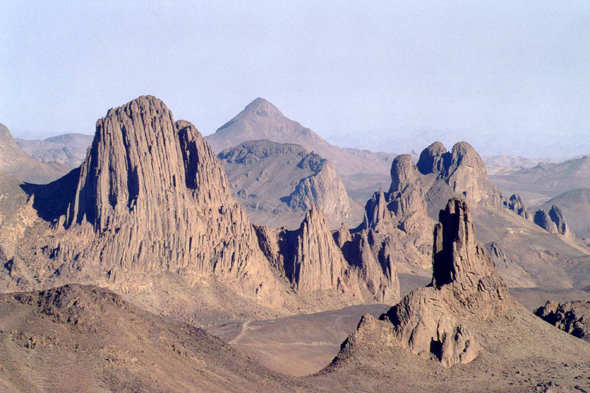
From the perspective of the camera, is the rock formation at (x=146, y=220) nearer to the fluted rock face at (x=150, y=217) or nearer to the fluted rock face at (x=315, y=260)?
the fluted rock face at (x=150, y=217)

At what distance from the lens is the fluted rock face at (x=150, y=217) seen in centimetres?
13450

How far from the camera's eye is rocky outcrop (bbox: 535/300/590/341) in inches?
3807

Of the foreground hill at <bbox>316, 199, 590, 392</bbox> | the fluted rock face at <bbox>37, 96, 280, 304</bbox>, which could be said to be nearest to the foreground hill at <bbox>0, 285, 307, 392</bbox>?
the foreground hill at <bbox>316, 199, 590, 392</bbox>

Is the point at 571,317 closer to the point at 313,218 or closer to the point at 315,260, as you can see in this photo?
the point at 315,260

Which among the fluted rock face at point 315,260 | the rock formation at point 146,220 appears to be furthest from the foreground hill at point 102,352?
the fluted rock face at point 315,260

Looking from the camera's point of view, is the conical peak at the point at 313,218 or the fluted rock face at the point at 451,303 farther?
the conical peak at the point at 313,218

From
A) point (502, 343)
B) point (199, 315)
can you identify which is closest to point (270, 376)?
point (502, 343)

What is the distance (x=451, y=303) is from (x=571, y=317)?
85.9 ft

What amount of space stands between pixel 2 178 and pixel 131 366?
98.6 metres

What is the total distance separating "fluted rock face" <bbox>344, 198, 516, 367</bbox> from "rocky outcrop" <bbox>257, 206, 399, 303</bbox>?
207 ft

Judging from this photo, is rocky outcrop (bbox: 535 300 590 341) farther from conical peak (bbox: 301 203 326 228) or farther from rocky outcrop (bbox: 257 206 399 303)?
conical peak (bbox: 301 203 326 228)

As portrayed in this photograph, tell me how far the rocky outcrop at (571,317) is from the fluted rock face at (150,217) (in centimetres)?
5476

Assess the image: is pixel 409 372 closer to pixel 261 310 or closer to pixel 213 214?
pixel 261 310

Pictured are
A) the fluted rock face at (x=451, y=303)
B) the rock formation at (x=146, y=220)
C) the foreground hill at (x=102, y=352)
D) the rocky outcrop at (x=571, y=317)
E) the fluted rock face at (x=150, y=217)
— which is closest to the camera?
the foreground hill at (x=102, y=352)
